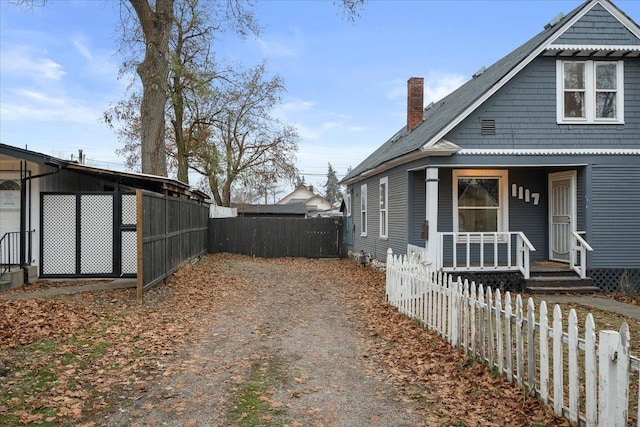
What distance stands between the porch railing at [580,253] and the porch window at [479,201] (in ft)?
6.54

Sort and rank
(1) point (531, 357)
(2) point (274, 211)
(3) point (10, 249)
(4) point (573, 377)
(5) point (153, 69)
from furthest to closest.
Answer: (2) point (274, 211)
(5) point (153, 69)
(3) point (10, 249)
(1) point (531, 357)
(4) point (573, 377)

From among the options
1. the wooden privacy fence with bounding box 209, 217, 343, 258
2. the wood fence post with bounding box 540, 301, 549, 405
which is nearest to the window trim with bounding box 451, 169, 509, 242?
the wood fence post with bounding box 540, 301, 549, 405

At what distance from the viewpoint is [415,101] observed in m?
17.2

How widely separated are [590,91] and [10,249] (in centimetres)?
1524

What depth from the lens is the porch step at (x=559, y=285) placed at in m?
11.6

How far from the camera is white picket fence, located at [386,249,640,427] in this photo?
3.68 m

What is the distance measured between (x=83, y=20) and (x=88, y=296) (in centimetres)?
1079

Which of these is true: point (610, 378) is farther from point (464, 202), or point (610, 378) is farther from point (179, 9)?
point (179, 9)

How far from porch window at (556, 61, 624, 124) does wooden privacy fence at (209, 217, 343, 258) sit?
13511 millimetres

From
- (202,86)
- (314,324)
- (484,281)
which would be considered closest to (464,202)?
(484,281)

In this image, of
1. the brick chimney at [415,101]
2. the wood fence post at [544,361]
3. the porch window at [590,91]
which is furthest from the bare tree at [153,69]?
the wood fence post at [544,361]

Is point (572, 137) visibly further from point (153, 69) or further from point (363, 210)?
point (153, 69)

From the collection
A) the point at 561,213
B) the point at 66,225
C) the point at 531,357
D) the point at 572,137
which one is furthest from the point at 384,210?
the point at 531,357

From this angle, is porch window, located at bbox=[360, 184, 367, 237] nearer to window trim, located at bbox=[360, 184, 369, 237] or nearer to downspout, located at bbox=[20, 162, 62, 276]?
window trim, located at bbox=[360, 184, 369, 237]
